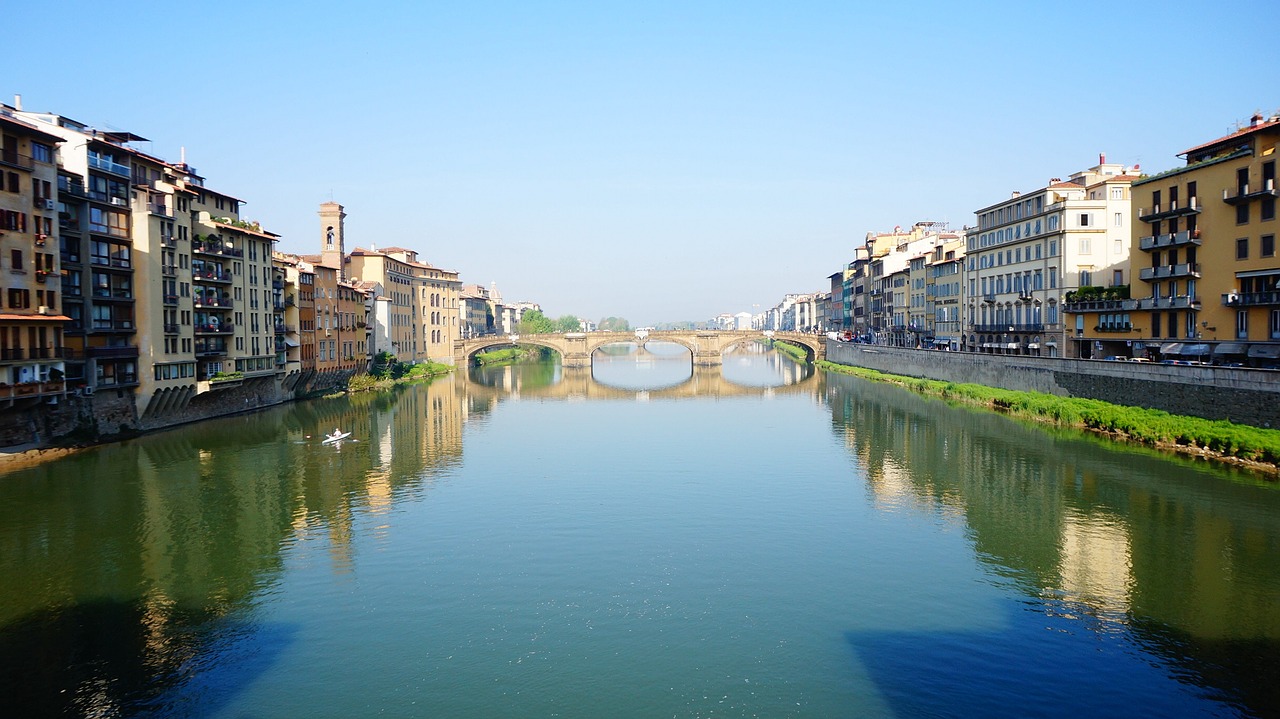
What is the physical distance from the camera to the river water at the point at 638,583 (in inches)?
611

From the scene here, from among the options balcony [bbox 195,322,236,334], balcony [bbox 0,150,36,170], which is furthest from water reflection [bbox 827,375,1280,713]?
balcony [bbox 195,322,236,334]

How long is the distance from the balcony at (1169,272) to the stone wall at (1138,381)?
514 centimetres

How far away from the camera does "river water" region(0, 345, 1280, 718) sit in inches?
611

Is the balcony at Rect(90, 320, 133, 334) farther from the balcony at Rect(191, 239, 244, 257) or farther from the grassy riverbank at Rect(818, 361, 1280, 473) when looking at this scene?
the grassy riverbank at Rect(818, 361, 1280, 473)

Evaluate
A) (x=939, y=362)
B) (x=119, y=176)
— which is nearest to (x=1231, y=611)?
(x=119, y=176)

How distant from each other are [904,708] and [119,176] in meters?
41.1

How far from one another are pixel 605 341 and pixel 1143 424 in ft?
260

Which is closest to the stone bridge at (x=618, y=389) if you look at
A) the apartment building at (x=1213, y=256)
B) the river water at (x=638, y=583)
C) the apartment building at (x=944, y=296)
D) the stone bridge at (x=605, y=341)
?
the apartment building at (x=944, y=296)

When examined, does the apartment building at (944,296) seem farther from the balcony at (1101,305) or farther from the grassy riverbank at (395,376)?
the grassy riverbank at (395,376)

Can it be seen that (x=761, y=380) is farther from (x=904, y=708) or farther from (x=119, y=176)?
(x=904, y=708)

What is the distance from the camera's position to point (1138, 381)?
4112 centimetres

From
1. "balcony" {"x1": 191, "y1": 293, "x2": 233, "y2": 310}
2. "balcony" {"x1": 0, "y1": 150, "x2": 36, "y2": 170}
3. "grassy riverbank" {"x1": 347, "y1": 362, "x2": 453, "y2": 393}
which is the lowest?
"grassy riverbank" {"x1": 347, "y1": 362, "x2": 453, "y2": 393}

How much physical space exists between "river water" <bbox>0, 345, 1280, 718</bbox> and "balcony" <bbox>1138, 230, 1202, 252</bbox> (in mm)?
11821

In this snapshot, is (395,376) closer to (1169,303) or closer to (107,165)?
(107,165)
